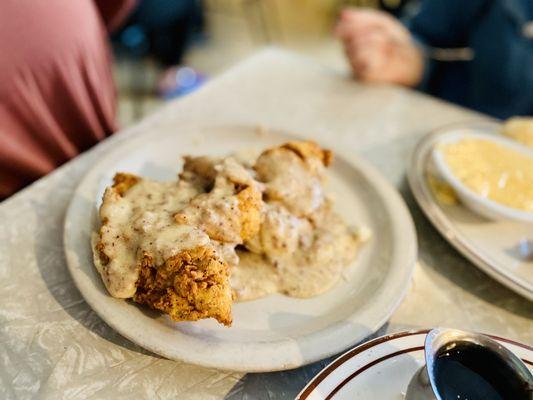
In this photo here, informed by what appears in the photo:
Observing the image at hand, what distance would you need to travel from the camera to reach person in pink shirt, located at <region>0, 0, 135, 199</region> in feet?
3.74

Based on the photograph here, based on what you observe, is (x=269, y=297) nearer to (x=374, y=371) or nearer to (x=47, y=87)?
(x=374, y=371)

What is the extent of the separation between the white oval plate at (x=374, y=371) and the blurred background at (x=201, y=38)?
2.35 m

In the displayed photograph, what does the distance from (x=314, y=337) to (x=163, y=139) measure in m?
0.72

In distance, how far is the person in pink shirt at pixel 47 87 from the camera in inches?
44.9

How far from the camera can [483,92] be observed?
1926 millimetres

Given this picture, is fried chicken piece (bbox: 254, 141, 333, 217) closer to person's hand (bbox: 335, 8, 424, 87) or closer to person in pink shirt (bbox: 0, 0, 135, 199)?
person in pink shirt (bbox: 0, 0, 135, 199)

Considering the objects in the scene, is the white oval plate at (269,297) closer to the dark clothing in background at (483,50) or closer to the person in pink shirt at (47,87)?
the person in pink shirt at (47,87)

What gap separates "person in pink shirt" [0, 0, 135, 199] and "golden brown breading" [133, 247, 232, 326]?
2.20 feet

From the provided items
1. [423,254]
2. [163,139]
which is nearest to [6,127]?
[163,139]

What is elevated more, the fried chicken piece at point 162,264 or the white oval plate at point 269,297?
the fried chicken piece at point 162,264

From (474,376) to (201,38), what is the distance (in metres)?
3.99

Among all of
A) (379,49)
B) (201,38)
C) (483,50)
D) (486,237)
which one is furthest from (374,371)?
(201,38)

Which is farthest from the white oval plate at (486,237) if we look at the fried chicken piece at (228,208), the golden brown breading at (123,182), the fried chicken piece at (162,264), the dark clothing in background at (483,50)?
the dark clothing in background at (483,50)

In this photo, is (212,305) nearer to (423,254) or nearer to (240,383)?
(240,383)
